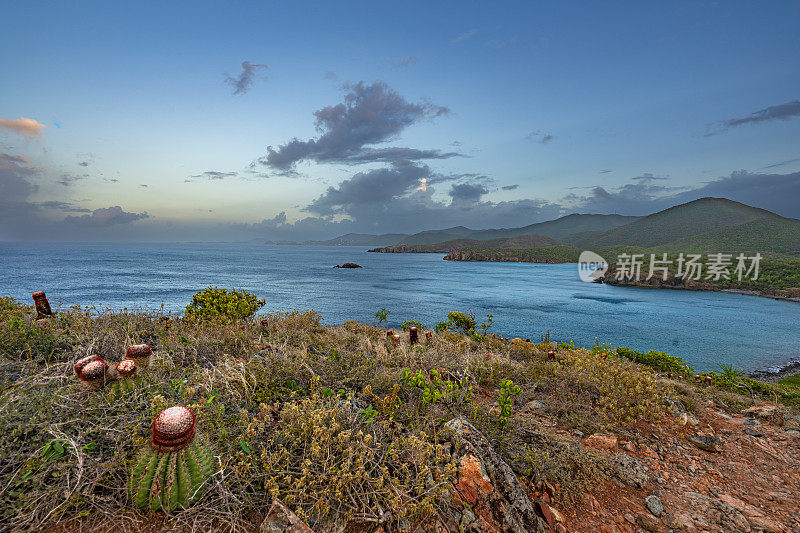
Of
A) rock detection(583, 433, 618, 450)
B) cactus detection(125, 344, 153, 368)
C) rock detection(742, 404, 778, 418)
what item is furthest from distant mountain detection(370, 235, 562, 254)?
cactus detection(125, 344, 153, 368)

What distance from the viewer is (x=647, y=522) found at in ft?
11.4

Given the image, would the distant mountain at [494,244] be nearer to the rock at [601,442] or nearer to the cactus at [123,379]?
the rock at [601,442]

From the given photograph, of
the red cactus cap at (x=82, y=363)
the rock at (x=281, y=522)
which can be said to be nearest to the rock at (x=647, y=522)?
→ the rock at (x=281, y=522)

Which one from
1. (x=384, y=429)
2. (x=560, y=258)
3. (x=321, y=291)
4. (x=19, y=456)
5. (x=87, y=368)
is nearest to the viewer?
(x=19, y=456)

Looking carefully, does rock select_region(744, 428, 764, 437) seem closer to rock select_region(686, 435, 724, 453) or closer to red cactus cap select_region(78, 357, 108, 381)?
rock select_region(686, 435, 724, 453)

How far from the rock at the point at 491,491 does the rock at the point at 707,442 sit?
13.1 feet

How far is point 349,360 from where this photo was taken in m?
5.46

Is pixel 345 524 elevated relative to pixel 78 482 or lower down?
lower down

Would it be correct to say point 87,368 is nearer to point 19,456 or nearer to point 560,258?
point 19,456

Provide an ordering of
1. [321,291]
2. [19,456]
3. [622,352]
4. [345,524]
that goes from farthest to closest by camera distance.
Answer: [321,291]
[622,352]
[19,456]
[345,524]

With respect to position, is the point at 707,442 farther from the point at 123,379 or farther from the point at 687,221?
the point at 687,221

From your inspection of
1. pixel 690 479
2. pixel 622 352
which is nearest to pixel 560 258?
pixel 622 352

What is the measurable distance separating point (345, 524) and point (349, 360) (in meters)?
2.94

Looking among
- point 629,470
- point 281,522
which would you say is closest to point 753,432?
point 629,470
